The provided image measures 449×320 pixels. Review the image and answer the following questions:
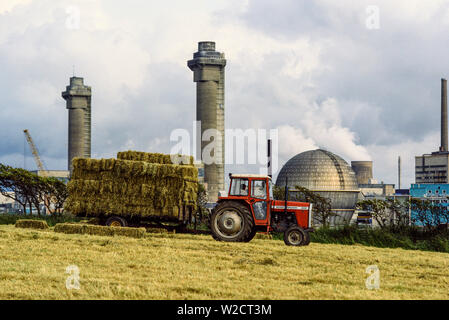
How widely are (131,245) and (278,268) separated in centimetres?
608

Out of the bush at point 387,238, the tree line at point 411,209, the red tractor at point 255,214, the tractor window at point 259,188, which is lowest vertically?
the tree line at point 411,209

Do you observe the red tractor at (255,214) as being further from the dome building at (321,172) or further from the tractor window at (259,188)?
the dome building at (321,172)

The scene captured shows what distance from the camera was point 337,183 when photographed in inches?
6668

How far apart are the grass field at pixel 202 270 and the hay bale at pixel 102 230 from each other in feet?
4.78

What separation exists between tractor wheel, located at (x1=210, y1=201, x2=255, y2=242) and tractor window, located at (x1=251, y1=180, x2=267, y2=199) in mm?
663

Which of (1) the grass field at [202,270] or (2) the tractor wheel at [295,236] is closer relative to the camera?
(1) the grass field at [202,270]

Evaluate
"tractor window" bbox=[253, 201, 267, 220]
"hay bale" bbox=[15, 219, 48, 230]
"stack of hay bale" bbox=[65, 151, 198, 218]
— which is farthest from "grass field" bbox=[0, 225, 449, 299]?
"hay bale" bbox=[15, 219, 48, 230]

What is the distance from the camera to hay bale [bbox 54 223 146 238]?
20.7 meters

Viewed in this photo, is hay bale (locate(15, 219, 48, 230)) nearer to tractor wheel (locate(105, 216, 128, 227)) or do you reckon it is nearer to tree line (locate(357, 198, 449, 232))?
tractor wheel (locate(105, 216, 128, 227))

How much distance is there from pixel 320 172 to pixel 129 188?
150m

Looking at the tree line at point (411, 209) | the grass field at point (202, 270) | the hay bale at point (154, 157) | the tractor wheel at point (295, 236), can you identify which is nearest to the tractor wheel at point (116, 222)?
the hay bale at point (154, 157)

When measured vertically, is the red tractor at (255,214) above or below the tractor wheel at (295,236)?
above

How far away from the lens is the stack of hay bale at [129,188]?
23266 millimetres
